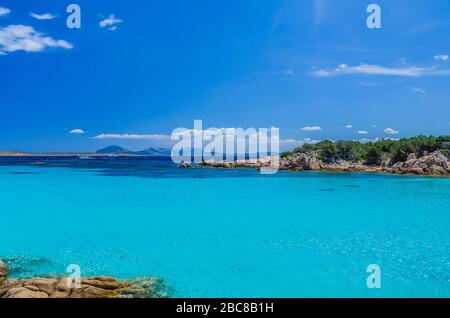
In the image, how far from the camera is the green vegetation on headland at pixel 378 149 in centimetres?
5638

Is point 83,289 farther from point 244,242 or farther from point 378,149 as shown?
point 378,149

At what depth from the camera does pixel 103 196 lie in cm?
2930

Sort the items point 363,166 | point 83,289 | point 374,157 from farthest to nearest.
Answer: point 374,157
point 363,166
point 83,289

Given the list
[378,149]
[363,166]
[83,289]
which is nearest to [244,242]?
[83,289]

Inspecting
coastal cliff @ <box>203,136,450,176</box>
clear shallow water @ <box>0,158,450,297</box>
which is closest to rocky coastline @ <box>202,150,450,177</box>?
coastal cliff @ <box>203,136,450,176</box>

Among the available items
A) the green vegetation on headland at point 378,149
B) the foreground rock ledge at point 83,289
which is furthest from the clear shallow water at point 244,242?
the green vegetation on headland at point 378,149

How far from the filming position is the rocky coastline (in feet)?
159

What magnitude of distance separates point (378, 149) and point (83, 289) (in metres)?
65.2

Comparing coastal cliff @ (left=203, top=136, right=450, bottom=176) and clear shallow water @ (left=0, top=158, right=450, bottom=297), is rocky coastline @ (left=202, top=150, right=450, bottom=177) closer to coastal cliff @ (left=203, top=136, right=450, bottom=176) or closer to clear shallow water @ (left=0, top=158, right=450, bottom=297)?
coastal cliff @ (left=203, top=136, right=450, bottom=176)

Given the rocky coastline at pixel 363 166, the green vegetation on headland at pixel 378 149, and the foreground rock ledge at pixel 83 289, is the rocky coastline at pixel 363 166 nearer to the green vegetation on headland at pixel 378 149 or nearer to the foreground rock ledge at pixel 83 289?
the green vegetation on headland at pixel 378 149

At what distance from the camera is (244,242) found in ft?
48.4

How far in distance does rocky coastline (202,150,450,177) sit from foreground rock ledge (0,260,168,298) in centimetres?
4935
